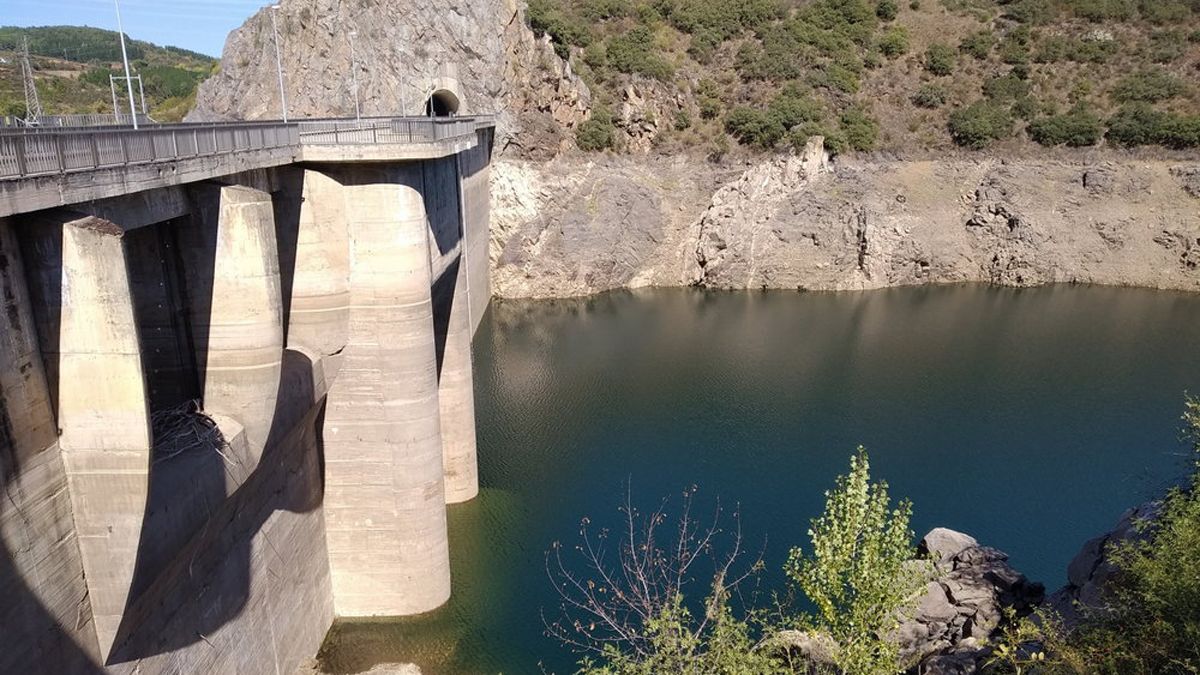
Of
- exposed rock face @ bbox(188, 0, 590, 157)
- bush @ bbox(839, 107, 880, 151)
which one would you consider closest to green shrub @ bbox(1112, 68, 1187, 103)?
bush @ bbox(839, 107, 880, 151)

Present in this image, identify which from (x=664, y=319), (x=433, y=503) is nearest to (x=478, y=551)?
(x=433, y=503)

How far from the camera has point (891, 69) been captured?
Result: 4794 cm

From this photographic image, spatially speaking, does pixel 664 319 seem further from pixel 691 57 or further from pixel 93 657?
pixel 93 657

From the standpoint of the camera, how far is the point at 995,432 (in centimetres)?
2458

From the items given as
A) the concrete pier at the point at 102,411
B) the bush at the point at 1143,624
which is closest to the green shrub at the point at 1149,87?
the bush at the point at 1143,624

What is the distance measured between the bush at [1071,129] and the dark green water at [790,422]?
30.5ft

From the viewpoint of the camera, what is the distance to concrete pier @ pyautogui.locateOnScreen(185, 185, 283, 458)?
35.9 feet

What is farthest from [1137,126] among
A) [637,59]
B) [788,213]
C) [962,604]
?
[962,604]

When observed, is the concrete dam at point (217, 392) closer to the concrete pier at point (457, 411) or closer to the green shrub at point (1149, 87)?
the concrete pier at point (457, 411)

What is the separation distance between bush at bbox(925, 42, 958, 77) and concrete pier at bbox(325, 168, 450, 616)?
142 feet

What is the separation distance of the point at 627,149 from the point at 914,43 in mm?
21068

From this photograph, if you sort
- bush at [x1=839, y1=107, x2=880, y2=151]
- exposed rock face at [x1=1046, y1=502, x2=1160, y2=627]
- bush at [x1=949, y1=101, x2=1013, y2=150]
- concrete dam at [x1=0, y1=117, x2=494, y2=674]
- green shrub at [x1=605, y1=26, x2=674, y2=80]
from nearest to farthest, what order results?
concrete dam at [x1=0, y1=117, x2=494, y2=674], exposed rock face at [x1=1046, y1=502, x2=1160, y2=627], bush at [x1=839, y1=107, x2=880, y2=151], bush at [x1=949, y1=101, x2=1013, y2=150], green shrub at [x1=605, y1=26, x2=674, y2=80]

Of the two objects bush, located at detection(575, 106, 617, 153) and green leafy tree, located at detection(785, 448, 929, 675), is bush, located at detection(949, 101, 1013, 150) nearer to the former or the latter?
bush, located at detection(575, 106, 617, 153)

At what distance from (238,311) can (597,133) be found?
33.4m
